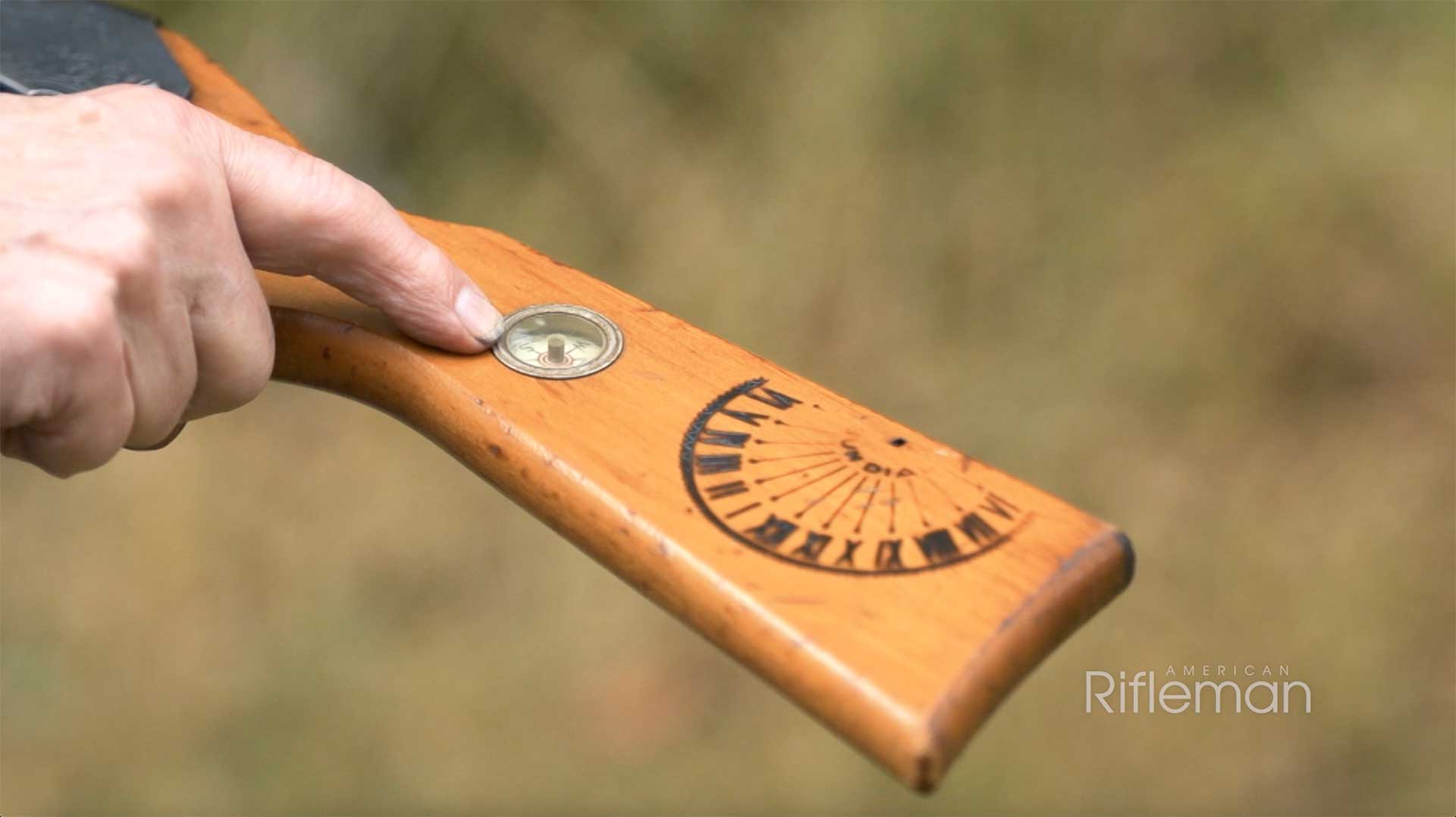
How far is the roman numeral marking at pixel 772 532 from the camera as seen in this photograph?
528 mm

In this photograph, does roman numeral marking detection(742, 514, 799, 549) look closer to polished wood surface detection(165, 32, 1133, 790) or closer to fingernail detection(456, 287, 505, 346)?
polished wood surface detection(165, 32, 1133, 790)

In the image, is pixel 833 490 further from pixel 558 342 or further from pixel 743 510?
pixel 558 342

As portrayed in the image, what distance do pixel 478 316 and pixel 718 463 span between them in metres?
0.14

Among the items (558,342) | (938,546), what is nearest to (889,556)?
(938,546)

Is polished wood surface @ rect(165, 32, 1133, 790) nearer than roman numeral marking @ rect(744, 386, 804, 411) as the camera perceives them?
Yes

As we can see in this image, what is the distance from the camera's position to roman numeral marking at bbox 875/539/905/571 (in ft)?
1.67

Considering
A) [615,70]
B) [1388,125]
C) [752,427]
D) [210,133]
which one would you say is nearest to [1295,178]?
[1388,125]

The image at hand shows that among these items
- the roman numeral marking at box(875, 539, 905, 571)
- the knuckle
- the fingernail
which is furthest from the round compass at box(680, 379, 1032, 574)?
the knuckle

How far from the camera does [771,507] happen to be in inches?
21.5

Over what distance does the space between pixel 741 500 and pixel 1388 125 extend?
716mm

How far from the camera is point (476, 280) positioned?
27.0 inches

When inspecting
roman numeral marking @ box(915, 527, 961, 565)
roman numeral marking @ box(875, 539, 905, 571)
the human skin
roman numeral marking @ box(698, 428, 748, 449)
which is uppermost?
roman numeral marking @ box(915, 527, 961, 565)

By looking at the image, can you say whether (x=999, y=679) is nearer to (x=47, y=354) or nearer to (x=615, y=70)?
(x=47, y=354)

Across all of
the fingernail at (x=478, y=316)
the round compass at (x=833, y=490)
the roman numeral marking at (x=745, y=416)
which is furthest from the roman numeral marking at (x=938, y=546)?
the fingernail at (x=478, y=316)
